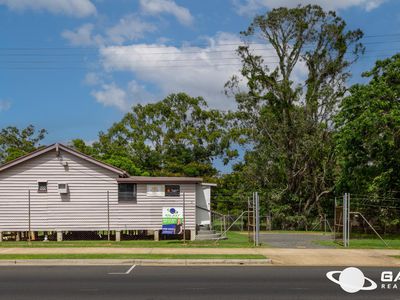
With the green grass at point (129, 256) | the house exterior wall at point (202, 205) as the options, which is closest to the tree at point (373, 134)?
the house exterior wall at point (202, 205)

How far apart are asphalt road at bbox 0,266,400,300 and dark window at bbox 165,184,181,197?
10.3 metres

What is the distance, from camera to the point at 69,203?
26.7 metres

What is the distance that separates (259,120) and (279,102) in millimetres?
2308

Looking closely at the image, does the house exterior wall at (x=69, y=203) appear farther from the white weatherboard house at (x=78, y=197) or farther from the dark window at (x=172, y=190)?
the dark window at (x=172, y=190)

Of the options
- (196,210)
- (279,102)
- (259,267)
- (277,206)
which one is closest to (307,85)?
(279,102)

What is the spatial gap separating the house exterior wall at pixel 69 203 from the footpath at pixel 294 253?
17.2 feet

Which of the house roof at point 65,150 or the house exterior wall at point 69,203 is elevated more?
the house roof at point 65,150

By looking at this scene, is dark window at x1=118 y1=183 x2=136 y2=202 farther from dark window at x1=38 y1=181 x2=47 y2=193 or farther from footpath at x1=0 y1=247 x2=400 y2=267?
footpath at x1=0 y1=247 x2=400 y2=267

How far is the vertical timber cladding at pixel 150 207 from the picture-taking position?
87.5 feet

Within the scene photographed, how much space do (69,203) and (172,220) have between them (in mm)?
5738

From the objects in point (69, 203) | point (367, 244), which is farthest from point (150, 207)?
point (367, 244)

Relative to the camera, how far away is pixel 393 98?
3011cm

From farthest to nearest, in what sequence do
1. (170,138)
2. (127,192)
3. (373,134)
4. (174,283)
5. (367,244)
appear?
(170,138) < (373,134) < (127,192) < (367,244) < (174,283)

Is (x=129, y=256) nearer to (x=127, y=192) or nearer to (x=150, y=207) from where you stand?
(x=150, y=207)
